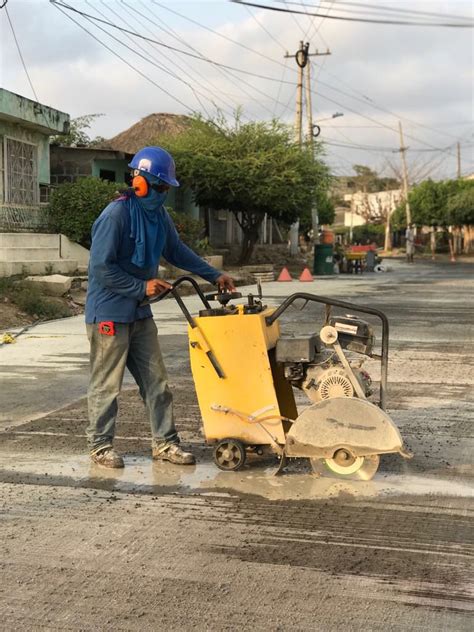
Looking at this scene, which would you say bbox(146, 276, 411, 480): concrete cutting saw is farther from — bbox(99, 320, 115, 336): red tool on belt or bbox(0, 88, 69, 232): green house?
bbox(0, 88, 69, 232): green house

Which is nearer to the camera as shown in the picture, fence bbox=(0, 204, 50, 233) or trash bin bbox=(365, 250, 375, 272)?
fence bbox=(0, 204, 50, 233)

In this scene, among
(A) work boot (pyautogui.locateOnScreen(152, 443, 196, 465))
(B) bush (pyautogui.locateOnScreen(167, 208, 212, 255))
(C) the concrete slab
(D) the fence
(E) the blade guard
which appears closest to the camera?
(E) the blade guard

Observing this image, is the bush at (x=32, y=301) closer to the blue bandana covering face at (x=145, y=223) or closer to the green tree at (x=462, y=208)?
the blue bandana covering face at (x=145, y=223)

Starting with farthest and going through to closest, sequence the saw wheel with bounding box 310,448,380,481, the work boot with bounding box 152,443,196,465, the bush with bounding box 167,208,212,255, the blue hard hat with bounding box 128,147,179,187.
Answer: the bush with bounding box 167,208,212,255
the work boot with bounding box 152,443,196,465
the blue hard hat with bounding box 128,147,179,187
the saw wheel with bounding box 310,448,380,481

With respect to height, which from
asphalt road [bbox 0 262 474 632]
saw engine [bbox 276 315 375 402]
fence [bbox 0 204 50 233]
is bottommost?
asphalt road [bbox 0 262 474 632]

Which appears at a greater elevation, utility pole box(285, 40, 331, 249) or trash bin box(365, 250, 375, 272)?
utility pole box(285, 40, 331, 249)

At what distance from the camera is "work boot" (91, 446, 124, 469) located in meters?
5.17

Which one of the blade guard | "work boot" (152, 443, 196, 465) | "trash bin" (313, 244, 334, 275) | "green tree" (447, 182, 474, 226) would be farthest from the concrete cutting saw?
"green tree" (447, 182, 474, 226)

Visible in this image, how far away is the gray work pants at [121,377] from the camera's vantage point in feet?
16.7

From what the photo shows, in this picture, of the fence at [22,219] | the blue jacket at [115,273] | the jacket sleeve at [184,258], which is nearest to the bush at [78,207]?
the fence at [22,219]

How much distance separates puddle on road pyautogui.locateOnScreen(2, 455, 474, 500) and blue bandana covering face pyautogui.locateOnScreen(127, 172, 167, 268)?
1.33 metres

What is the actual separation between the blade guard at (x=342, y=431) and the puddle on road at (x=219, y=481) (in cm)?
20

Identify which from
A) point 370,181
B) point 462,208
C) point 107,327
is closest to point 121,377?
point 107,327

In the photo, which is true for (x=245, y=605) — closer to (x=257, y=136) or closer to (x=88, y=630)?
(x=88, y=630)
